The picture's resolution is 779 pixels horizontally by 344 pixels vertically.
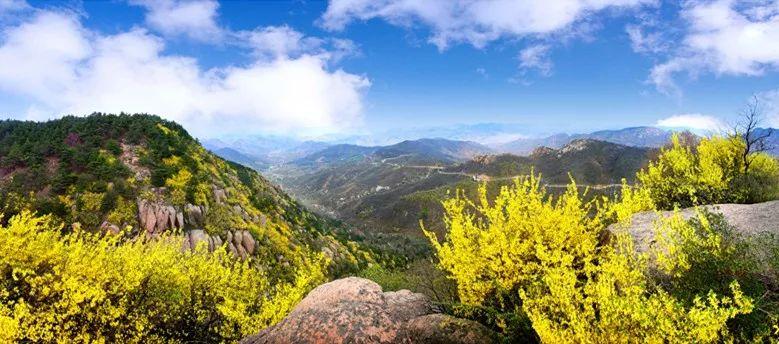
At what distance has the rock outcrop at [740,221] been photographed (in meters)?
16.4

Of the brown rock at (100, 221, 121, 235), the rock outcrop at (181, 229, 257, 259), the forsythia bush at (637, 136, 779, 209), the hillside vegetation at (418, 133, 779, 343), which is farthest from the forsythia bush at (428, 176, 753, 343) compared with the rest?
the brown rock at (100, 221, 121, 235)

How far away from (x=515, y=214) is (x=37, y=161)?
67.3m

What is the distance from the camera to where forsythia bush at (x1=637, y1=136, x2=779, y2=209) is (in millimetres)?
29391

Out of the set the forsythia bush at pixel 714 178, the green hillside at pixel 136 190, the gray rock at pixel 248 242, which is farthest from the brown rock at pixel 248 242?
the forsythia bush at pixel 714 178

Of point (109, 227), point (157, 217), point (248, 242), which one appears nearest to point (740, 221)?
point (248, 242)

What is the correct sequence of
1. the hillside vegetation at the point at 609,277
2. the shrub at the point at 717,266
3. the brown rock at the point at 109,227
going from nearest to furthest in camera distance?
the hillside vegetation at the point at 609,277 < the shrub at the point at 717,266 < the brown rock at the point at 109,227

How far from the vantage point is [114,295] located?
24.0 m

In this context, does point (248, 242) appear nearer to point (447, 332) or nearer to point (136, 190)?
point (136, 190)

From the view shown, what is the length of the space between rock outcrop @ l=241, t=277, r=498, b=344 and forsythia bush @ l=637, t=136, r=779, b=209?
58.7ft

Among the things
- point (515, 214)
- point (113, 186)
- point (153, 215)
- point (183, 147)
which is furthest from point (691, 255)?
point (183, 147)

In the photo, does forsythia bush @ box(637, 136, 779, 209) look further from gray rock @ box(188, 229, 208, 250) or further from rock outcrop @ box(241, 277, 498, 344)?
gray rock @ box(188, 229, 208, 250)

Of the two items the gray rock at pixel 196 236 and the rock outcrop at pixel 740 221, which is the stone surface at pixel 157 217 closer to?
the gray rock at pixel 196 236

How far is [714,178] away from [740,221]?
16776 mm

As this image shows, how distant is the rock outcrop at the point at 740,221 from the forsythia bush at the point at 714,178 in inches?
217
